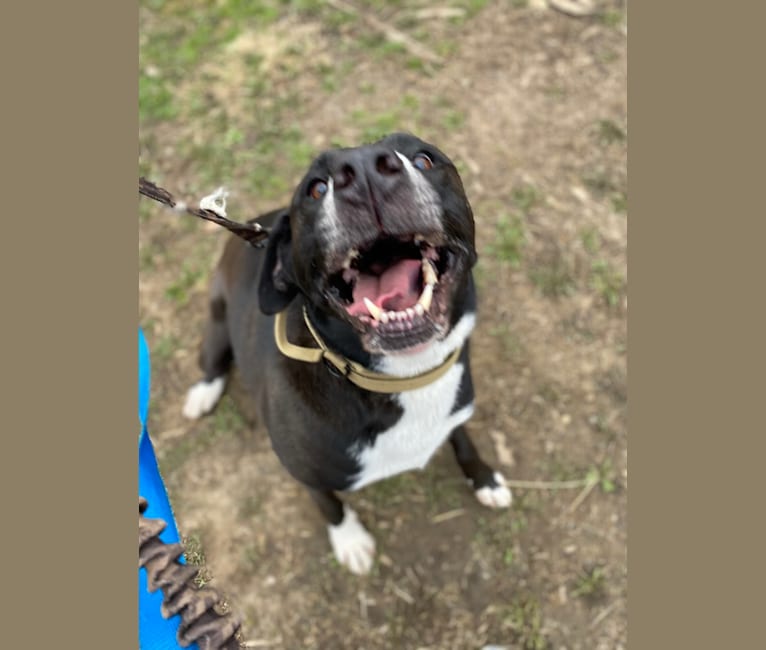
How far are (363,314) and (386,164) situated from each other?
0.46m

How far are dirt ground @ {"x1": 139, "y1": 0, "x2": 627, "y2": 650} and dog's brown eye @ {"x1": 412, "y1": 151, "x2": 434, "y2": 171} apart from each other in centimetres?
125

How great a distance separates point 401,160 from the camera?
2006 millimetres

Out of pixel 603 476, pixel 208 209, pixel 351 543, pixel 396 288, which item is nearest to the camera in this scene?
pixel 208 209

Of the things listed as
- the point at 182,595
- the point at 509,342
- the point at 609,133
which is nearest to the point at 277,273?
the point at 182,595

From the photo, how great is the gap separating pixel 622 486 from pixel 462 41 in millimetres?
3363

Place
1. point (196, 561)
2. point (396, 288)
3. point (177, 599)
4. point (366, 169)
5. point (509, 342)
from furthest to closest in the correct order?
point (509, 342) < point (396, 288) < point (366, 169) < point (196, 561) < point (177, 599)

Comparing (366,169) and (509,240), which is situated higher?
(366,169)

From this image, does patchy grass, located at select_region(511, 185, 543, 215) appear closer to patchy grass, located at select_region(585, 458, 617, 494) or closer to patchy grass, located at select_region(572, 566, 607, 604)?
patchy grass, located at select_region(585, 458, 617, 494)

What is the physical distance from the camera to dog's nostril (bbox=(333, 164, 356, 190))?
196 centimetres

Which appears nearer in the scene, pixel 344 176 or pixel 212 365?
pixel 344 176

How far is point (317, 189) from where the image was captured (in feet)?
6.99

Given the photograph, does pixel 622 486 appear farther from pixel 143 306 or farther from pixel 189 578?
pixel 143 306

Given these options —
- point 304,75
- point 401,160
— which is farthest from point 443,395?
point 304,75

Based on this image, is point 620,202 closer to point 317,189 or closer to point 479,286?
point 479,286
